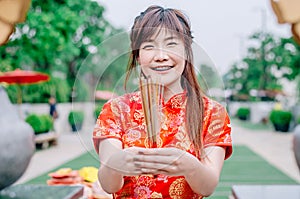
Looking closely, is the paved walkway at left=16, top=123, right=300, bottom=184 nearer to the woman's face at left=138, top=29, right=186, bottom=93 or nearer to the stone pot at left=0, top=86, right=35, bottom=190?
the stone pot at left=0, top=86, right=35, bottom=190

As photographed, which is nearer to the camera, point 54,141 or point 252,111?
point 54,141

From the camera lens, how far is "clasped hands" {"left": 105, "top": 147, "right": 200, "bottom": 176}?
0.88 m

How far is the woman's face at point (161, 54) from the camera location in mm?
978

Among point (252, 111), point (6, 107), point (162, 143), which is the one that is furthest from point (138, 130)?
point (252, 111)

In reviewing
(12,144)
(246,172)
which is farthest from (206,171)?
(246,172)

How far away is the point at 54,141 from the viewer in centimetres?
1140

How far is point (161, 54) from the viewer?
976 mm

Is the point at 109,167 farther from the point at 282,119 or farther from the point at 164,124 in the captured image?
the point at 282,119

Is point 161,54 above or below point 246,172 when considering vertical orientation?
above

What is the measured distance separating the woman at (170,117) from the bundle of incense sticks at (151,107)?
21 mm

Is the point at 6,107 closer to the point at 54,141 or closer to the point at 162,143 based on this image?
the point at 162,143

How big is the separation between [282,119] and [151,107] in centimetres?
1535

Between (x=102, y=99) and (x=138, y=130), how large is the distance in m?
0.11

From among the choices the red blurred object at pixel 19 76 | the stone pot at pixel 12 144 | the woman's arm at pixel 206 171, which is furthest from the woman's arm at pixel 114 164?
the red blurred object at pixel 19 76
